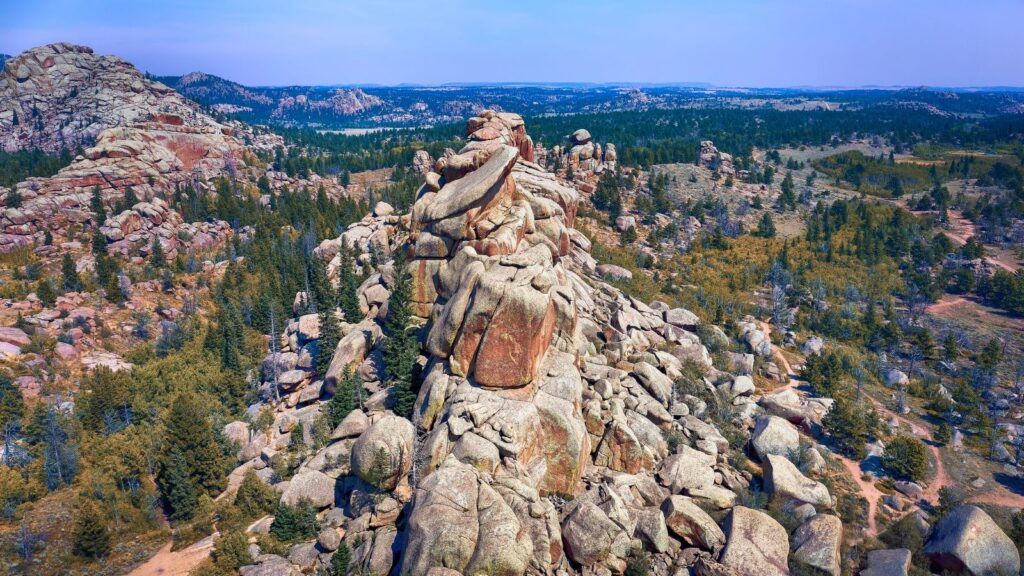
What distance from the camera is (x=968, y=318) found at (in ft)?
308

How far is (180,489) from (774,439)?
52.9 meters

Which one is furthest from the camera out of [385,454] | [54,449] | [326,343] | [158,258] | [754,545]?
[158,258]

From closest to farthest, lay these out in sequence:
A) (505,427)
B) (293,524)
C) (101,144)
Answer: (505,427) → (293,524) → (101,144)

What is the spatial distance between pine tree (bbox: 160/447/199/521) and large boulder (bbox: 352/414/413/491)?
53.6ft

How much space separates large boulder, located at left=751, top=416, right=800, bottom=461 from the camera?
46.6m

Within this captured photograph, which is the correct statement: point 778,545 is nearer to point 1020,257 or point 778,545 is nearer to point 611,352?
point 611,352

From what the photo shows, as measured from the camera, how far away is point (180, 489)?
40.6 meters

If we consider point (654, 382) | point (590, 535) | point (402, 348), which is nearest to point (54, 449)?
point (402, 348)

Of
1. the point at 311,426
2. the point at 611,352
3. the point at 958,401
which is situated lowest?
the point at 958,401

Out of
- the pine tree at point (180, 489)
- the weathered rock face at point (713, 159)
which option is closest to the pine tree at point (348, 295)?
the pine tree at point (180, 489)

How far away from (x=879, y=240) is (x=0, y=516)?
528ft

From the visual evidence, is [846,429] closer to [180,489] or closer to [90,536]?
[180,489]

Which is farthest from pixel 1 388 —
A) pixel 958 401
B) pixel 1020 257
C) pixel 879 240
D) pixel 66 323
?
pixel 1020 257

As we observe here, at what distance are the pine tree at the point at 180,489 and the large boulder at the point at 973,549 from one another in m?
56.2
